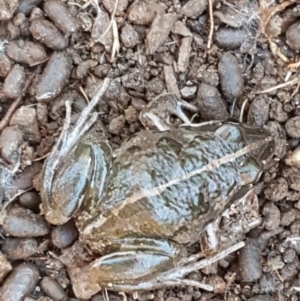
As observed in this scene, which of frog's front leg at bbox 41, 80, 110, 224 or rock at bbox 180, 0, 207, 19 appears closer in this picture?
frog's front leg at bbox 41, 80, 110, 224

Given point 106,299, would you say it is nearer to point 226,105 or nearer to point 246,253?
point 246,253

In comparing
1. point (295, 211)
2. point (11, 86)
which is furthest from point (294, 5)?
point (11, 86)

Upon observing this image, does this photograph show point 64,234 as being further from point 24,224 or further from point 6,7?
point 6,7

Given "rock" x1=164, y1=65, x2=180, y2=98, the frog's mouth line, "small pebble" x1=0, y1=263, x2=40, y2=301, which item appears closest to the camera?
the frog's mouth line

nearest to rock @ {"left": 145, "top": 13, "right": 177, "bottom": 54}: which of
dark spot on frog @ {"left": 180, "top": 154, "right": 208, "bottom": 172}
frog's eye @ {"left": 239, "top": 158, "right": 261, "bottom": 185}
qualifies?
dark spot on frog @ {"left": 180, "top": 154, "right": 208, "bottom": 172}

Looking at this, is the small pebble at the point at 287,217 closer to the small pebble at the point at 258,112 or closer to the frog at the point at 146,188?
the frog at the point at 146,188

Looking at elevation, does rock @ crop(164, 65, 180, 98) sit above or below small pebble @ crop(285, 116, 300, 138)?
above

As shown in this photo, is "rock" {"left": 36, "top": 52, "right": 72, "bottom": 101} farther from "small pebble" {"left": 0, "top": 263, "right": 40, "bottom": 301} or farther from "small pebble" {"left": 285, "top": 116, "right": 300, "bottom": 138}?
"small pebble" {"left": 285, "top": 116, "right": 300, "bottom": 138}

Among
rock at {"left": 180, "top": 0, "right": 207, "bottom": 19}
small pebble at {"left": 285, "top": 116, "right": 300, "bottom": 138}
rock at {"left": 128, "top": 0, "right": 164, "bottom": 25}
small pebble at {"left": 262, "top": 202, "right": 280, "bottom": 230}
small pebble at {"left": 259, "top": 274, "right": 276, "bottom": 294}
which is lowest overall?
small pebble at {"left": 259, "top": 274, "right": 276, "bottom": 294}
